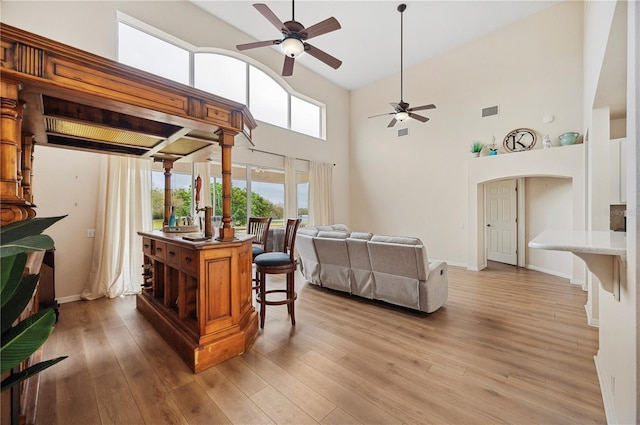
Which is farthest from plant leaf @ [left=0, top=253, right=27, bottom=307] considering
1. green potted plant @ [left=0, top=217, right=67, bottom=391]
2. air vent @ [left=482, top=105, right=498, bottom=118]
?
air vent @ [left=482, top=105, right=498, bottom=118]

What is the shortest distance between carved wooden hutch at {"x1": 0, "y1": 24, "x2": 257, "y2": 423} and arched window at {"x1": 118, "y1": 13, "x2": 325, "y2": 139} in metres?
2.26

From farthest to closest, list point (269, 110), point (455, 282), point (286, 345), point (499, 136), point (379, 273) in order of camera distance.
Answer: point (269, 110) < point (499, 136) < point (455, 282) < point (379, 273) < point (286, 345)

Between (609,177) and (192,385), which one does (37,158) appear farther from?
(609,177)

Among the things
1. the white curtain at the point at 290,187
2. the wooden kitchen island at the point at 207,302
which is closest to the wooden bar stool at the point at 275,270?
the wooden kitchen island at the point at 207,302

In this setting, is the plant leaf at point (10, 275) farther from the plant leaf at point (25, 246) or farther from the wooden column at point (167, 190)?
the wooden column at point (167, 190)

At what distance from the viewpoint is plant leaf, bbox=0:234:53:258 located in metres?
0.69

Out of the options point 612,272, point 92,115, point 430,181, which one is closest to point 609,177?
point 612,272

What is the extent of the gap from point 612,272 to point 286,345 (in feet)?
8.00

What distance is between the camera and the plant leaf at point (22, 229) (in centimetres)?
80

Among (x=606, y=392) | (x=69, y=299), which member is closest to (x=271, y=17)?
(x=606, y=392)

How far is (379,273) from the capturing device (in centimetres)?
348

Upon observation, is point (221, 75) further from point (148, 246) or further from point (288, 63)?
point (148, 246)

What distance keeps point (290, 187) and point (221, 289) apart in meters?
4.31

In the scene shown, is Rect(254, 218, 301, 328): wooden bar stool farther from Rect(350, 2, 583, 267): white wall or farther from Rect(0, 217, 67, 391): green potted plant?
Rect(350, 2, 583, 267): white wall
